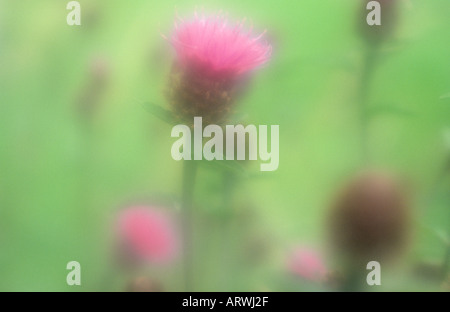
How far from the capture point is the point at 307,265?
688mm

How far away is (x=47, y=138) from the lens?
0.69m

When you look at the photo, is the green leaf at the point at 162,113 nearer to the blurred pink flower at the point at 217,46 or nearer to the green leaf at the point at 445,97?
the blurred pink flower at the point at 217,46

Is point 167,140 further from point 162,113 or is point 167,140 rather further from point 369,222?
point 369,222

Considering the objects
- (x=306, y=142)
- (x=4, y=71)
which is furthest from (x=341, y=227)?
(x=4, y=71)

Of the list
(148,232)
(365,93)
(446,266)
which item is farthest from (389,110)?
(148,232)

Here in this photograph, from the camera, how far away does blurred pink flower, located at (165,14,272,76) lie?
0.64 m

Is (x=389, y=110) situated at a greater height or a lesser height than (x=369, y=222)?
greater

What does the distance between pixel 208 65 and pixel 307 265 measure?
0.26 m

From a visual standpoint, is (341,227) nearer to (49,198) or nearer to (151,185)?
(151,185)

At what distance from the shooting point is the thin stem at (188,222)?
682 millimetres

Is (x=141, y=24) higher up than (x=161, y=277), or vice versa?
(x=141, y=24)

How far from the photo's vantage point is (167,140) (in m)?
0.68

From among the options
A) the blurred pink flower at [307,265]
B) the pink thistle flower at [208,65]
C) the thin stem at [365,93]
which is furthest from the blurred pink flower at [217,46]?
the blurred pink flower at [307,265]
